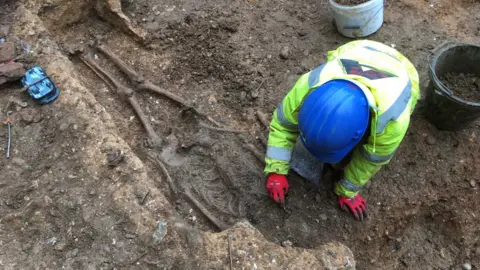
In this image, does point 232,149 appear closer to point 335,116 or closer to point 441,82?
point 335,116

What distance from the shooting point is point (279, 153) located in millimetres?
2953

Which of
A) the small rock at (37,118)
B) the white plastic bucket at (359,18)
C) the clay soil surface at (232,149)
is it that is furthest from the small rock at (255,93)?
the small rock at (37,118)

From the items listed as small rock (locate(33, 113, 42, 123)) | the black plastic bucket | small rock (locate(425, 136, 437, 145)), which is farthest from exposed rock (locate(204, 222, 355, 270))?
small rock (locate(33, 113, 42, 123))

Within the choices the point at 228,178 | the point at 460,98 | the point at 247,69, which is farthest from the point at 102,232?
the point at 460,98

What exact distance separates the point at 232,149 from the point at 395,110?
1460mm

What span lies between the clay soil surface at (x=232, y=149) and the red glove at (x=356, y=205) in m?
0.06

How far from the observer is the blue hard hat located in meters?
2.24

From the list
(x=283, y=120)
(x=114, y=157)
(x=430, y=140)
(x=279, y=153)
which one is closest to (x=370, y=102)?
(x=283, y=120)

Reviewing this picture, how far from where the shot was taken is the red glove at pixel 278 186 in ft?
10.1

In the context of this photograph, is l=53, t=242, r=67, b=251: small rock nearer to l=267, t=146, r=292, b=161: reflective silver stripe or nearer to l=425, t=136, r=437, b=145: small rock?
l=267, t=146, r=292, b=161: reflective silver stripe

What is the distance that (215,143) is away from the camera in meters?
3.50

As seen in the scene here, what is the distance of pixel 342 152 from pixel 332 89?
43 cm

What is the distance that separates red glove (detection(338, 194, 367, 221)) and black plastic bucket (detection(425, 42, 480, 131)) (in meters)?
1.00

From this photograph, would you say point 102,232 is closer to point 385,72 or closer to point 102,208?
point 102,208
